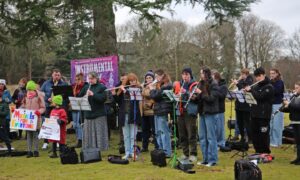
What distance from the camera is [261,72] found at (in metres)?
8.98

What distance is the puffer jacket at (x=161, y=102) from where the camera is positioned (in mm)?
9008

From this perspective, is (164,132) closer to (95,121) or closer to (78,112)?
(95,121)

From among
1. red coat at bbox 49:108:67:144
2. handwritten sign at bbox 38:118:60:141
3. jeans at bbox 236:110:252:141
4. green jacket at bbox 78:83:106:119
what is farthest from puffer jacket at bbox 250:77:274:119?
handwritten sign at bbox 38:118:60:141

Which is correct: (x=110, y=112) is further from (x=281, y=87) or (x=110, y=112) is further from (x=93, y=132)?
(x=281, y=87)

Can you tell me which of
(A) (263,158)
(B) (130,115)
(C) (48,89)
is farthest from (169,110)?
(C) (48,89)

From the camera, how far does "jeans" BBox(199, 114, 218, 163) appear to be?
27.5 feet

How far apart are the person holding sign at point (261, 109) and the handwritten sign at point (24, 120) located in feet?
15.9

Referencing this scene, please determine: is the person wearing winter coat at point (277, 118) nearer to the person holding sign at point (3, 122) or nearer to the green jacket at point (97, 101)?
the green jacket at point (97, 101)

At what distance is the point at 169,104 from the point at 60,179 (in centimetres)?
280

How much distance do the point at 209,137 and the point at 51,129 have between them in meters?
3.66

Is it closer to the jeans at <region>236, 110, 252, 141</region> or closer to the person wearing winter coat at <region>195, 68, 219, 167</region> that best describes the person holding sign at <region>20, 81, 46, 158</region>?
the person wearing winter coat at <region>195, 68, 219, 167</region>

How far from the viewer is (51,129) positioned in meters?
9.90

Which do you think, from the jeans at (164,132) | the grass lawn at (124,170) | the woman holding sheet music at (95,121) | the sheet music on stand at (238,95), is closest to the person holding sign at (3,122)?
the grass lawn at (124,170)

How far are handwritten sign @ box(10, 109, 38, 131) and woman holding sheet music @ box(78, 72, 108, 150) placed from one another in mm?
1226
